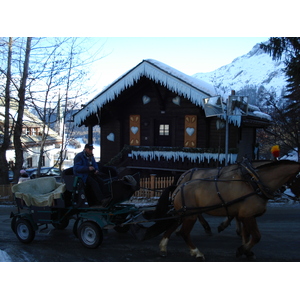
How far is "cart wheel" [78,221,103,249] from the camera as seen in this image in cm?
626

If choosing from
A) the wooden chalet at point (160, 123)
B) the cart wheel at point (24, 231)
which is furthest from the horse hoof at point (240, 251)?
the wooden chalet at point (160, 123)

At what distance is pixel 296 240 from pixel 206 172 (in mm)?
2693

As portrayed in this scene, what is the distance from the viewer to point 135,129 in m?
16.6

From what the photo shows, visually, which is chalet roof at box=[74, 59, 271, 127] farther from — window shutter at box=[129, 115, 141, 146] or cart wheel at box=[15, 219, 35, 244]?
cart wheel at box=[15, 219, 35, 244]

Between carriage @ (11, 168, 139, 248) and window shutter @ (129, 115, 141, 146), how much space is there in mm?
9449

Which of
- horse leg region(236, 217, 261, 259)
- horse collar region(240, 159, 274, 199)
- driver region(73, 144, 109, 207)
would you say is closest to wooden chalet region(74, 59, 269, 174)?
driver region(73, 144, 109, 207)

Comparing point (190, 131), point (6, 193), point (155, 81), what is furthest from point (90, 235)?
point (190, 131)

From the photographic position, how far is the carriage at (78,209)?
6.36m

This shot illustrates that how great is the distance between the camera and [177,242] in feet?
22.1

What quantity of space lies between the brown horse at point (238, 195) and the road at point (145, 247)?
42 centimetres

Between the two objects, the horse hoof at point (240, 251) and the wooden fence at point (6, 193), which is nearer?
the horse hoof at point (240, 251)

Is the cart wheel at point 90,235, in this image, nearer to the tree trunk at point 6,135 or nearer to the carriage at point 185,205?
the carriage at point 185,205

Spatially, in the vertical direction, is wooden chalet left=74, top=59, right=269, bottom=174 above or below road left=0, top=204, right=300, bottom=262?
above

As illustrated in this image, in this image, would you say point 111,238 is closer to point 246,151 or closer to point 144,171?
point 144,171
